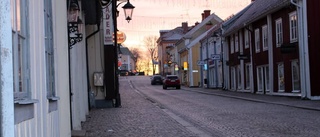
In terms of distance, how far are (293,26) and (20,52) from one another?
22509 millimetres

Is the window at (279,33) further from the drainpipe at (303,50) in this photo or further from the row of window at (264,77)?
the drainpipe at (303,50)

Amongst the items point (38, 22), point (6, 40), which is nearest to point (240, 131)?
point (38, 22)

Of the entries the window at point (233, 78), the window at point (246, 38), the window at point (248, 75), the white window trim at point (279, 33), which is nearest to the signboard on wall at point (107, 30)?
the white window trim at point (279, 33)

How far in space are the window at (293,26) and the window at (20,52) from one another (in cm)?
2160

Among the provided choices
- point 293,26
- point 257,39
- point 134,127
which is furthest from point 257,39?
point 134,127

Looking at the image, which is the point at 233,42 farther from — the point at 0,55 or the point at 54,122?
the point at 0,55

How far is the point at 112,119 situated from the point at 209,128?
4.15m

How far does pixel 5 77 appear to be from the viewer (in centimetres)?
246

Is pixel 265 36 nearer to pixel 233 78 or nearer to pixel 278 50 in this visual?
pixel 278 50

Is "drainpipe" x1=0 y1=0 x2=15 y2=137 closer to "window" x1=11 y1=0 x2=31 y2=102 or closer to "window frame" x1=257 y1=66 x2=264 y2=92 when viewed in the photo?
"window" x1=11 y1=0 x2=31 y2=102

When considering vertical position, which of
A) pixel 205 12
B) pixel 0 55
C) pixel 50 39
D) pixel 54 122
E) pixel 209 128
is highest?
pixel 205 12

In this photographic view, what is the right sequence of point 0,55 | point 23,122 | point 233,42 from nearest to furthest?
point 0,55, point 23,122, point 233,42

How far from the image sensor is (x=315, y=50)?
22.5 m

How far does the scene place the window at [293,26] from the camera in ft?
79.7
